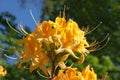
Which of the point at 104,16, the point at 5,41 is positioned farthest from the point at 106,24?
the point at 5,41

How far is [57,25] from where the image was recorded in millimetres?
3227

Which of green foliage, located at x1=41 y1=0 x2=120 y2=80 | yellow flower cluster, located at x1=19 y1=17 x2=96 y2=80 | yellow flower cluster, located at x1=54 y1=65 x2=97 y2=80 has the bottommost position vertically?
green foliage, located at x1=41 y1=0 x2=120 y2=80

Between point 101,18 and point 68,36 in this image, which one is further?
point 101,18

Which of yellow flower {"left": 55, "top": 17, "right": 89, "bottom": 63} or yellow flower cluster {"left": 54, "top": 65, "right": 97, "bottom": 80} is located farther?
yellow flower {"left": 55, "top": 17, "right": 89, "bottom": 63}

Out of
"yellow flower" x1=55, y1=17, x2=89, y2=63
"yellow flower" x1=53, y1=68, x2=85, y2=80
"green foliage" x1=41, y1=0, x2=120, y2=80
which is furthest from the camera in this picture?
"green foliage" x1=41, y1=0, x2=120, y2=80

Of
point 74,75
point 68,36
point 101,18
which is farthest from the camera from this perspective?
point 101,18

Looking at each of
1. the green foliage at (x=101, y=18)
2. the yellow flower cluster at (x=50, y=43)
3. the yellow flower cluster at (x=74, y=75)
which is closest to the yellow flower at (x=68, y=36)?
the yellow flower cluster at (x=50, y=43)

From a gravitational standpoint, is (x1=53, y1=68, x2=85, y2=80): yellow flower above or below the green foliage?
above

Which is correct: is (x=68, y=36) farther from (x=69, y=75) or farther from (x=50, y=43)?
(x=69, y=75)

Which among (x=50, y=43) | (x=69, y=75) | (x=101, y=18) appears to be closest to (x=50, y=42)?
(x=50, y=43)

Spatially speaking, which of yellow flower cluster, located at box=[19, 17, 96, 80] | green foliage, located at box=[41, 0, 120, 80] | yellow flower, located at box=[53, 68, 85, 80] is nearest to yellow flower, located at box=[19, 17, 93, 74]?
yellow flower cluster, located at box=[19, 17, 96, 80]

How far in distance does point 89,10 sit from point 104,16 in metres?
0.38

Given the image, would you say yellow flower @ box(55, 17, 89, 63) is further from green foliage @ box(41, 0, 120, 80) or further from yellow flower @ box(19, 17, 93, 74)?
green foliage @ box(41, 0, 120, 80)

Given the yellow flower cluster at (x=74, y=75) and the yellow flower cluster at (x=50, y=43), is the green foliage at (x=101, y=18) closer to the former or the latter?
the yellow flower cluster at (x=50, y=43)
